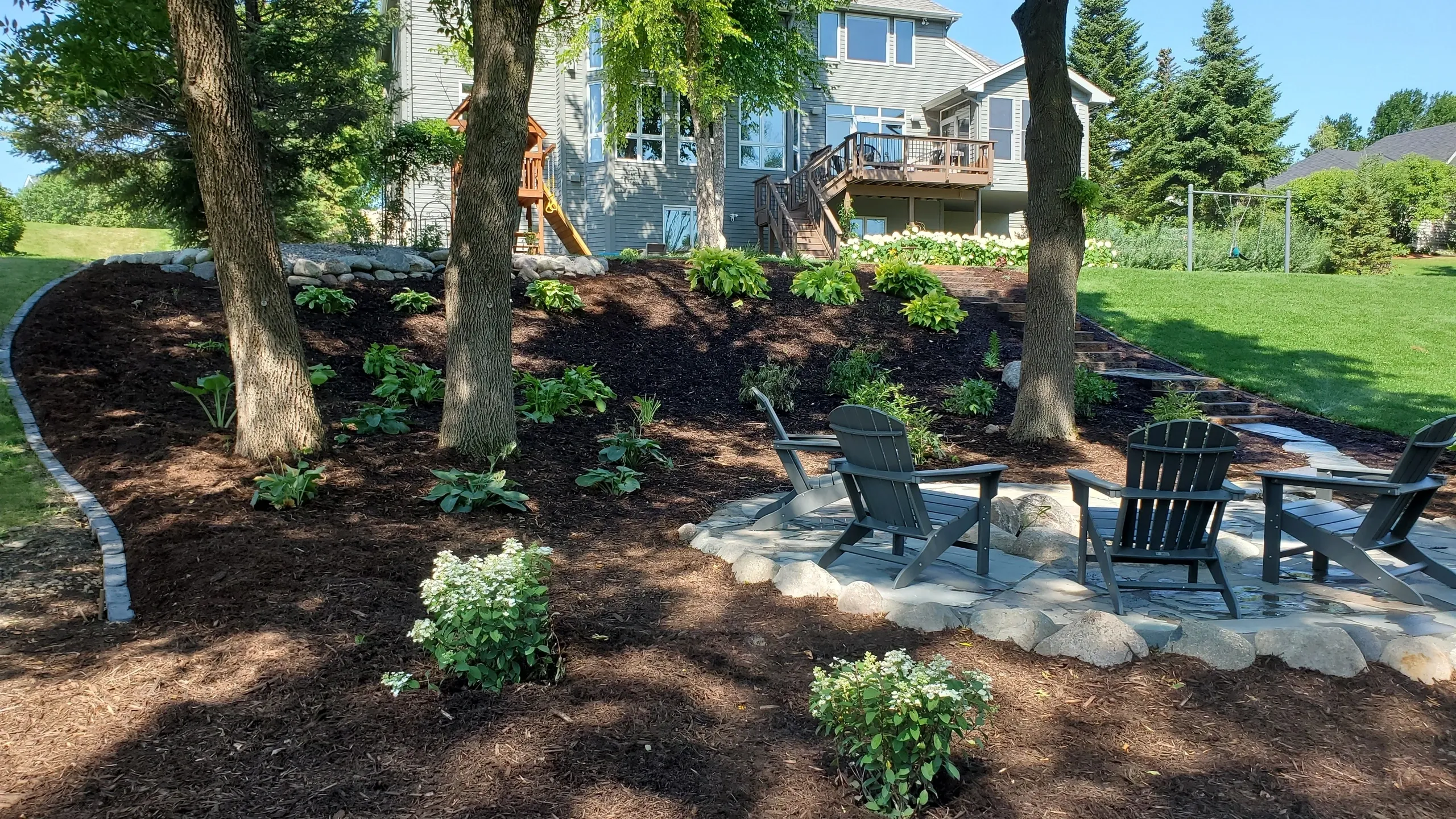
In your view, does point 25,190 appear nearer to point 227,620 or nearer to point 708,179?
point 708,179

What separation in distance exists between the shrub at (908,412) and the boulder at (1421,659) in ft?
13.1

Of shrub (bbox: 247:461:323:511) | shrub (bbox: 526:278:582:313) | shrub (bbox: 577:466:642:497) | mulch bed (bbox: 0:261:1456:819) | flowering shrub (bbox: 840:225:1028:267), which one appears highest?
flowering shrub (bbox: 840:225:1028:267)

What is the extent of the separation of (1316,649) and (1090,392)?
6.99 meters

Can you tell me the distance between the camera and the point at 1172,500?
13.7 feet

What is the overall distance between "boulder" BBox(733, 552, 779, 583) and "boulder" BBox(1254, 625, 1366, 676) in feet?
7.02

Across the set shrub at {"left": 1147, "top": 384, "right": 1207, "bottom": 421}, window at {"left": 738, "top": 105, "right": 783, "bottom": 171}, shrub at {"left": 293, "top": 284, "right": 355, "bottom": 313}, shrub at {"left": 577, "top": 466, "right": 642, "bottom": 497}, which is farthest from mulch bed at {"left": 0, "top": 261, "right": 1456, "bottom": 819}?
window at {"left": 738, "top": 105, "right": 783, "bottom": 171}

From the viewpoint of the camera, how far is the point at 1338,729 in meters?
3.16

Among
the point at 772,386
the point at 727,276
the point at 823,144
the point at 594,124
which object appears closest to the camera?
the point at 772,386

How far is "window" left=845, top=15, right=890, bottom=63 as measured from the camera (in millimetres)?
25797

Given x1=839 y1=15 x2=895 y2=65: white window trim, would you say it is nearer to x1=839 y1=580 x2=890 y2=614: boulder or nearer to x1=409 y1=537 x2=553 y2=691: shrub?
x1=839 y1=580 x2=890 y2=614: boulder

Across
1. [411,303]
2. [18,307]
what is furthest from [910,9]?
[18,307]

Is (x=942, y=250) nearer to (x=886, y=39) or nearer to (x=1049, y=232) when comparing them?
(x=1049, y=232)

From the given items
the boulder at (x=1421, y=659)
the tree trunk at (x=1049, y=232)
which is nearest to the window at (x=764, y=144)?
the tree trunk at (x=1049, y=232)

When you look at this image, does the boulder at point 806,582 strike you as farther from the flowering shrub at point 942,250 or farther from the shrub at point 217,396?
the flowering shrub at point 942,250
